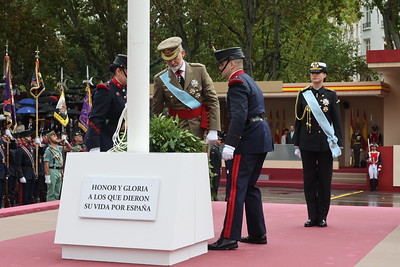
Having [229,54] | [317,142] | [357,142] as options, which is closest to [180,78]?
[229,54]

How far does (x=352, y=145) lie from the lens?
1339 inches

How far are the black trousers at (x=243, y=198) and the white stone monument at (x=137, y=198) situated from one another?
0.30 meters

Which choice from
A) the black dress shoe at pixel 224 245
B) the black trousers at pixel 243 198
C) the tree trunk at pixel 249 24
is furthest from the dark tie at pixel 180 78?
the tree trunk at pixel 249 24

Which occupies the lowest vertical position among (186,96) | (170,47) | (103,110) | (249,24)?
(103,110)

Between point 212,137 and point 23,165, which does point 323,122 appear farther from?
point 23,165

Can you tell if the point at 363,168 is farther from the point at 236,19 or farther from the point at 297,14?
the point at 236,19

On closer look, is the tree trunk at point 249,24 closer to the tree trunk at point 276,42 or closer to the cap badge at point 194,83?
the tree trunk at point 276,42

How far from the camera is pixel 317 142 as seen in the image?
9.90m

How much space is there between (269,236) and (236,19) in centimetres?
3144

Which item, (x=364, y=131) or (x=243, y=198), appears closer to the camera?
(x=243, y=198)

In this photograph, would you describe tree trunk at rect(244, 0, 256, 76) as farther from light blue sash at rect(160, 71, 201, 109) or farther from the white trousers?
light blue sash at rect(160, 71, 201, 109)

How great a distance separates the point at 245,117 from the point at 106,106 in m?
2.19

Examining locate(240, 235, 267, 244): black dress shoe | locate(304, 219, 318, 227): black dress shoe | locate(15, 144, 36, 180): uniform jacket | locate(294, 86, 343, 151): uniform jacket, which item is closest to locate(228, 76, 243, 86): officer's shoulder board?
locate(240, 235, 267, 244): black dress shoe

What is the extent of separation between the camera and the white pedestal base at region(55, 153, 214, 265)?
6809 millimetres
